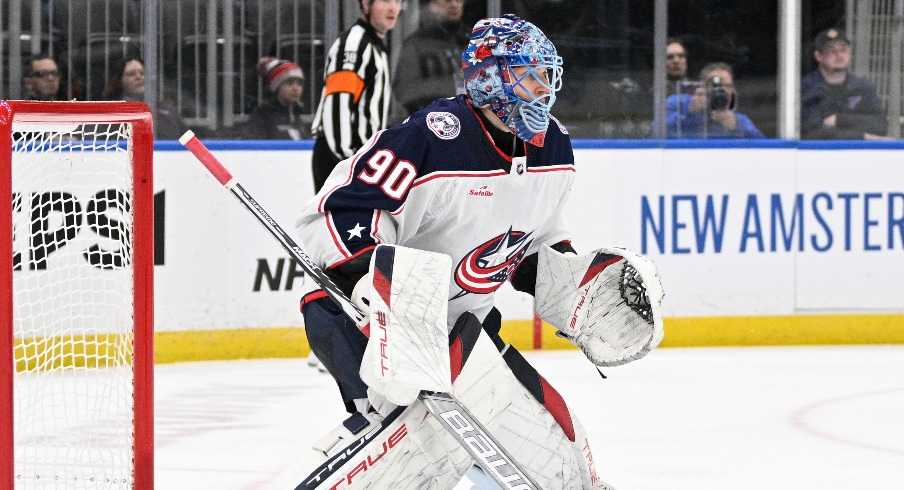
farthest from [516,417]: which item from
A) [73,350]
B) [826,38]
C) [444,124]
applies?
[826,38]

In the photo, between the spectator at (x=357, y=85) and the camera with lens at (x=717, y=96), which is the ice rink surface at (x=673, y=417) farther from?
the camera with lens at (x=717, y=96)

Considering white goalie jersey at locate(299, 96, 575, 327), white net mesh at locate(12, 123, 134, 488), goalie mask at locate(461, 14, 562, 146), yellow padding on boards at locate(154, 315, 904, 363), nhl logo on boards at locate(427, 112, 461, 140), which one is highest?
goalie mask at locate(461, 14, 562, 146)

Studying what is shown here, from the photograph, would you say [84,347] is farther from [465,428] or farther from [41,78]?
[41,78]

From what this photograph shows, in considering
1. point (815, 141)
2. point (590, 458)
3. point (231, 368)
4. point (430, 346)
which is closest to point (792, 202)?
point (815, 141)

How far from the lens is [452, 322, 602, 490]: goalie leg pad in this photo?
234cm

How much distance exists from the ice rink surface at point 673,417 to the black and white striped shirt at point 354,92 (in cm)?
76

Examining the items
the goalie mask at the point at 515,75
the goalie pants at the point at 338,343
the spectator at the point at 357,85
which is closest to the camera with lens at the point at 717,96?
the spectator at the point at 357,85

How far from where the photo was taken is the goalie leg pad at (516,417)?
2344mm

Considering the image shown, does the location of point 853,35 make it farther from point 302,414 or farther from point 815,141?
point 302,414

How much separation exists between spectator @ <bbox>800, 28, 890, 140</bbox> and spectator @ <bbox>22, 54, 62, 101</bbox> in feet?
8.77

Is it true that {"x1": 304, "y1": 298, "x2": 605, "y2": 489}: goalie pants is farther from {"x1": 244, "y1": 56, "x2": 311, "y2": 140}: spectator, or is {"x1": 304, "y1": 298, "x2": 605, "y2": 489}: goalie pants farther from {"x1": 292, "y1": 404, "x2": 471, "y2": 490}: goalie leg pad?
{"x1": 244, "y1": 56, "x2": 311, "y2": 140}: spectator

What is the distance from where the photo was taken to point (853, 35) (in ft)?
17.8

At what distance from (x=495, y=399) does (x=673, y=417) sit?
1.60 meters

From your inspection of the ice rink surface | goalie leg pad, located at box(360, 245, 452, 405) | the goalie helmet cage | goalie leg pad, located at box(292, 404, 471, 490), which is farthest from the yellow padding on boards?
goalie leg pad, located at box(360, 245, 452, 405)
